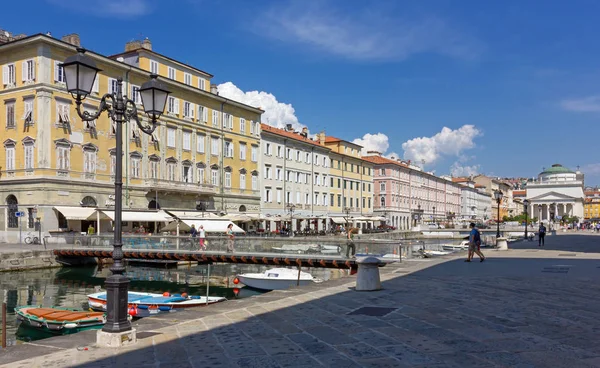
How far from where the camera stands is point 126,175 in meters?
46.3

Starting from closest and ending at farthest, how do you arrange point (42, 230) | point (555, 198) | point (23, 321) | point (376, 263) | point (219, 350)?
1. point (219, 350)
2. point (376, 263)
3. point (23, 321)
4. point (42, 230)
5. point (555, 198)

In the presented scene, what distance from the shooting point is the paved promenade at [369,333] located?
737cm

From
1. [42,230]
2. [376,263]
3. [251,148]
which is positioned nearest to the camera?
[376,263]

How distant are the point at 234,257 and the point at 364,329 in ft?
75.5

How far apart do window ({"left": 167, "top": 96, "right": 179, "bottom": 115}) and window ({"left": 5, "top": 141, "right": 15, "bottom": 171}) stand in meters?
14.4

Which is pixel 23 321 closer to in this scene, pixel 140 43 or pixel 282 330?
pixel 282 330

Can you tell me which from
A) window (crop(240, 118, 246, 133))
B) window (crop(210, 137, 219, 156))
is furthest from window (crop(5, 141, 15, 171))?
window (crop(240, 118, 246, 133))

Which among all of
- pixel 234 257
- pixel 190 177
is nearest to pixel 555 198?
pixel 190 177

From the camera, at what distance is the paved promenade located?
7367 mm

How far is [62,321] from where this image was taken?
18.0 metres

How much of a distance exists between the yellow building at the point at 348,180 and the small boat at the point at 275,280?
44.4 metres

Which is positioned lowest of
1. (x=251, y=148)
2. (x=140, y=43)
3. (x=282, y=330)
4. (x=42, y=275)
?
(x=42, y=275)

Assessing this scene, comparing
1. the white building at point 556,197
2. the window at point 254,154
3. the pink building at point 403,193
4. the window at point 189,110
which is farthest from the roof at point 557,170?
the window at point 189,110

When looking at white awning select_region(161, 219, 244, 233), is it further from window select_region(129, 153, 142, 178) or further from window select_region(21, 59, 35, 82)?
window select_region(21, 59, 35, 82)
